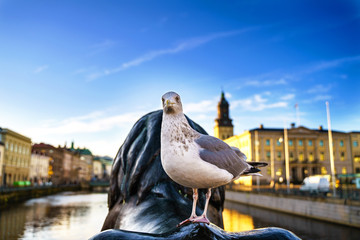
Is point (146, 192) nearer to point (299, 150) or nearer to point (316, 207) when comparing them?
point (316, 207)

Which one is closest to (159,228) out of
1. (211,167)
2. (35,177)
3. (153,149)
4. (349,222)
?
(211,167)

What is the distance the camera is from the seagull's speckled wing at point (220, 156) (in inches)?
56.2

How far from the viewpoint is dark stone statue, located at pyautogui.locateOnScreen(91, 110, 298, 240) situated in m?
2.09

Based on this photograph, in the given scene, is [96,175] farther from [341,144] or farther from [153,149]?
[153,149]

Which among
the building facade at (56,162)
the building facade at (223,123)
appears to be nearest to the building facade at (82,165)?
the building facade at (56,162)

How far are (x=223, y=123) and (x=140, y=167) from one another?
115 meters

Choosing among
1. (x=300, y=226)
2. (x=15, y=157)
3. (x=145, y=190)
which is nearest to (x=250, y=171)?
(x=145, y=190)

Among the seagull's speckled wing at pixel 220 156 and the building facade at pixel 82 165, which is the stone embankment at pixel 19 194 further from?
the building facade at pixel 82 165

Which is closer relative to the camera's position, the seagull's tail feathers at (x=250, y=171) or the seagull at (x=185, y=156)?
the seagull at (x=185, y=156)

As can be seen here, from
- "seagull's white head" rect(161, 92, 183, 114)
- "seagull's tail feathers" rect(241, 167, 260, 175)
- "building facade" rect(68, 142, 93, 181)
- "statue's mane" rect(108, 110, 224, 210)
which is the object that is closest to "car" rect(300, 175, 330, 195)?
"statue's mane" rect(108, 110, 224, 210)

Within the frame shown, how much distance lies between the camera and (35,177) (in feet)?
280

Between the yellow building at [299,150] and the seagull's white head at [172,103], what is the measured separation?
3192 inches

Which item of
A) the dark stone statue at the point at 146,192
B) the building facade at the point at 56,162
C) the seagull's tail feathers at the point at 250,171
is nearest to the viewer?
the seagull's tail feathers at the point at 250,171

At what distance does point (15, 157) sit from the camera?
6688 centimetres
